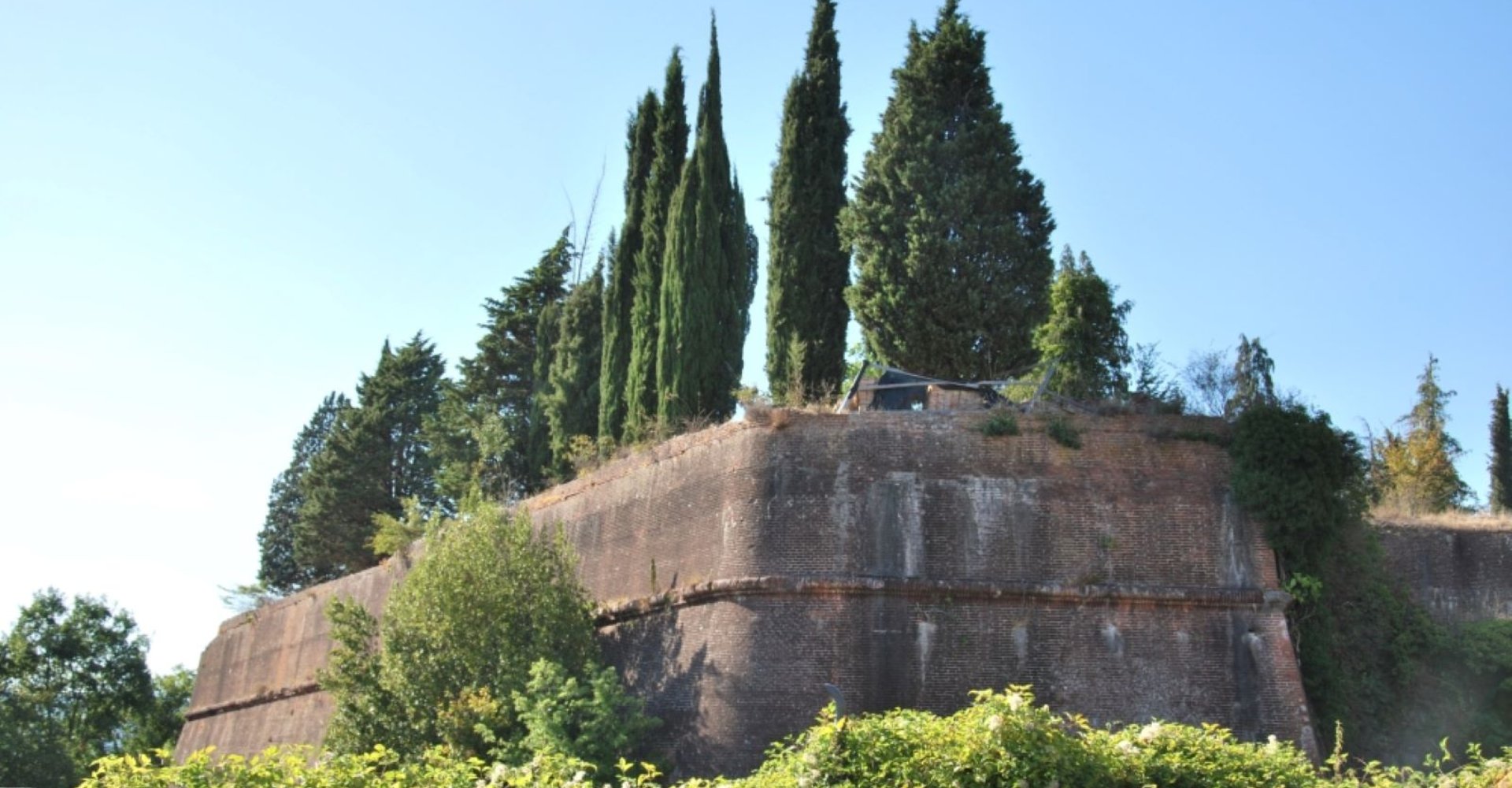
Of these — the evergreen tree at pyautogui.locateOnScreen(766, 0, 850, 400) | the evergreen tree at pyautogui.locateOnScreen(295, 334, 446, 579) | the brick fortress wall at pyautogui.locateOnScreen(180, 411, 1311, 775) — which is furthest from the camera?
the evergreen tree at pyautogui.locateOnScreen(295, 334, 446, 579)

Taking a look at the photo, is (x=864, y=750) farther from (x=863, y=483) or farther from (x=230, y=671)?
(x=230, y=671)

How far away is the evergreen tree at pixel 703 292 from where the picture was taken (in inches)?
928

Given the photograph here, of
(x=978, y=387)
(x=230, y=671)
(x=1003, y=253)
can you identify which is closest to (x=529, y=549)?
(x=978, y=387)

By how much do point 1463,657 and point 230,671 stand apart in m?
27.0

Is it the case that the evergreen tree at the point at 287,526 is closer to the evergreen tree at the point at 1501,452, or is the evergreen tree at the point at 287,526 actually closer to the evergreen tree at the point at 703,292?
the evergreen tree at the point at 703,292

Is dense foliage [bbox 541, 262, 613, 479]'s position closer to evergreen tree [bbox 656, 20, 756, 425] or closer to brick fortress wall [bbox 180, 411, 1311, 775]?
evergreen tree [bbox 656, 20, 756, 425]

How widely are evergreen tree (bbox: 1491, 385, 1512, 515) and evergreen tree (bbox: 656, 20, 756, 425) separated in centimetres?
1752

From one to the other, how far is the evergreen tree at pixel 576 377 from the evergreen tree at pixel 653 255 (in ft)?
8.63

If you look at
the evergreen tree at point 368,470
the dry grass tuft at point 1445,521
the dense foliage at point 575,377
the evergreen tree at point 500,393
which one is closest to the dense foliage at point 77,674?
the evergreen tree at point 368,470

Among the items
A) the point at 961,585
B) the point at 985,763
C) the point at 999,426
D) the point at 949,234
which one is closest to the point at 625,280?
the point at 949,234

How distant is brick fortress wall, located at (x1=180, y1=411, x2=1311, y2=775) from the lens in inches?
678

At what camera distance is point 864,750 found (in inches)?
426

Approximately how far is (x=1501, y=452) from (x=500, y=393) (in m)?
22.2

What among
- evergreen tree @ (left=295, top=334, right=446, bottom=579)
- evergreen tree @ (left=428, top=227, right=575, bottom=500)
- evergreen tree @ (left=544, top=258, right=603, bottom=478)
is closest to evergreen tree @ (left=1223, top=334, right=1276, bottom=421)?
evergreen tree @ (left=544, top=258, right=603, bottom=478)
